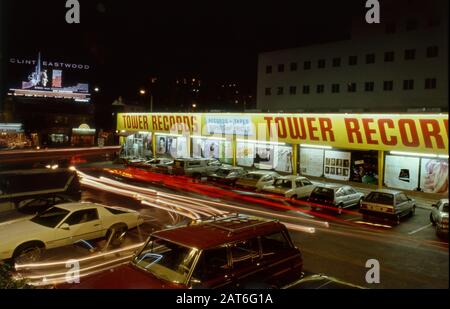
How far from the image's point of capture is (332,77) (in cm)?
5397

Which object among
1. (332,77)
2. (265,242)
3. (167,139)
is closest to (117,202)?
(265,242)

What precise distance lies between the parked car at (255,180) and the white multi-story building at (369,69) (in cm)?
1829

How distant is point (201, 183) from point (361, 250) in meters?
15.7

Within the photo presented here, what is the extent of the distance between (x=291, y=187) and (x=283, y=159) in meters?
9.16

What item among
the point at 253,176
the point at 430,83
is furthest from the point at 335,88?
the point at 253,176

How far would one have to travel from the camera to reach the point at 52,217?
41.1ft

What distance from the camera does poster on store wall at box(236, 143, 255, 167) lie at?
3378cm

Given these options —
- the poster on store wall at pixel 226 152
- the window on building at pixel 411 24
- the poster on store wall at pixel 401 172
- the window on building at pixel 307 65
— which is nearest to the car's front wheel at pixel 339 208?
the poster on store wall at pixel 401 172

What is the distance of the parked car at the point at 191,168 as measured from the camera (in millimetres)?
29828

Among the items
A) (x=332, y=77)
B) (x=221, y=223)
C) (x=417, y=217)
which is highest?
(x=332, y=77)

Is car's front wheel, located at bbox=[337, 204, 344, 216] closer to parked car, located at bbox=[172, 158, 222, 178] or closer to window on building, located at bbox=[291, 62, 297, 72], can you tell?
parked car, located at bbox=[172, 158, 222, 178]

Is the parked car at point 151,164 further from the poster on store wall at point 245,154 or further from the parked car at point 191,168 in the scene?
the poster on store wall at point 245,154
